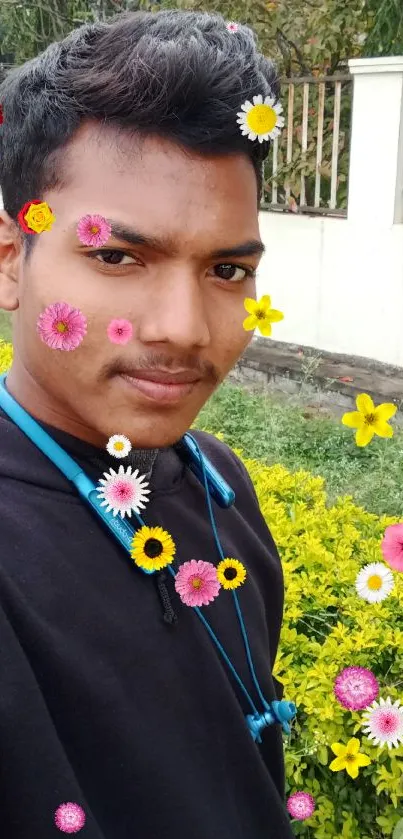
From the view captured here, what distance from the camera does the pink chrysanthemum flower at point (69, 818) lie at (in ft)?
2.83

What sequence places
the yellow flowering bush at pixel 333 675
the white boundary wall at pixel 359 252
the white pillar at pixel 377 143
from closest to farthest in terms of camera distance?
1. the yellow flowering bush at pixel 333 675
2. the white pillar at pixel 377 143
3. the white boundary wall at pixel 359 252

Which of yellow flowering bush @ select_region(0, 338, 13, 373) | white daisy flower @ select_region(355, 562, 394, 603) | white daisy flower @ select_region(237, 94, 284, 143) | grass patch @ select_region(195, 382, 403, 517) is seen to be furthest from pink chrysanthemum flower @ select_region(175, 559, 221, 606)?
grass patch @ select_region(195, 382, 403, 517)

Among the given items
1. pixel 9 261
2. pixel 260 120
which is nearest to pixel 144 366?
pixel 9 261

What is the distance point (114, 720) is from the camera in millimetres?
953

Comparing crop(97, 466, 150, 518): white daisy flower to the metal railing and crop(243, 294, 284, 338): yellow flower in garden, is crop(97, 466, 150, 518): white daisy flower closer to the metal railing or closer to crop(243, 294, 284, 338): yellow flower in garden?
crop(243, 294, 284, 338): yellow flower in garden

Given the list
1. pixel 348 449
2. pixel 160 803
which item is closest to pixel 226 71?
pixel 160 803

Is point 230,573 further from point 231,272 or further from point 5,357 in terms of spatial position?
point 5,357

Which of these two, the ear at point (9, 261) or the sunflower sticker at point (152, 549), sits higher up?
the ear at point (9, 261)

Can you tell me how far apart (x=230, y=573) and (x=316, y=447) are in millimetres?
3094

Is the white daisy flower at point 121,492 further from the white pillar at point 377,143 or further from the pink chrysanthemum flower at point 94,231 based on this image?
the white pillar at point 377,143

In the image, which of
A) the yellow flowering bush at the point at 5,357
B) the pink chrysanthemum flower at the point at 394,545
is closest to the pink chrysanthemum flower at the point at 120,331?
the pink chrysanthemum flower at the point at 394,545

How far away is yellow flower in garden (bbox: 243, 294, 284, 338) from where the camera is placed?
83 centimetres

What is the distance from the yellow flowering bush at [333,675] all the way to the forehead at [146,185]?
3.74 feet

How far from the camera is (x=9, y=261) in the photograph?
102 centimetres
